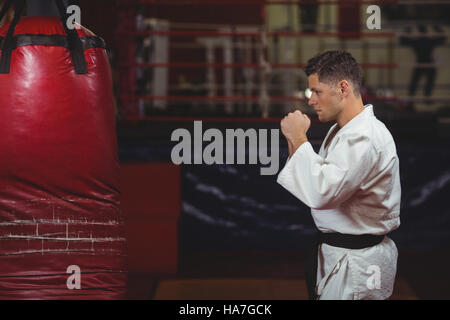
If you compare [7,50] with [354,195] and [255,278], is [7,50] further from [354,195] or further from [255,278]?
[255,278]

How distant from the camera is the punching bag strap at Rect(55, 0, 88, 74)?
1947 mm

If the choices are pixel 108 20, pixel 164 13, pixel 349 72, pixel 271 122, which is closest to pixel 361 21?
pixel 164 13

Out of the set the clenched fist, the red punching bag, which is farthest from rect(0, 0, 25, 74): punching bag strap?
the clenched fist

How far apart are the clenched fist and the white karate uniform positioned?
1.2 inches

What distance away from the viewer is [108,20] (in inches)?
167

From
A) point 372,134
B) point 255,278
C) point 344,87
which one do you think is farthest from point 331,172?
point 255,278

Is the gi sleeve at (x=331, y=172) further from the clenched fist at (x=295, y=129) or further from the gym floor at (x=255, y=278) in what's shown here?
the gym floor at (x=255, y=278)

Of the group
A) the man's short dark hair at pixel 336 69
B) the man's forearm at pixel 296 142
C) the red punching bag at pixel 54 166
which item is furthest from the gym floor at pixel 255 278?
the man's short dark hair at pixel 336 69

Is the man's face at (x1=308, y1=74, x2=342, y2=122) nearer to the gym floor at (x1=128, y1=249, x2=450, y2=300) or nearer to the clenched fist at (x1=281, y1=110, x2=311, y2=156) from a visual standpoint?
the clenched fist at (x1=281, y1=110, x2=311, y2=156)

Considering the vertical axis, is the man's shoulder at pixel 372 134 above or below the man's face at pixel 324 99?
below

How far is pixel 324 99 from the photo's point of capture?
1867mm

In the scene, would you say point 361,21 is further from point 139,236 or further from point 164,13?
point 139,236

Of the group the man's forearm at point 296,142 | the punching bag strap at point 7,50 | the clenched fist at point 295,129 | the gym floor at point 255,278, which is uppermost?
the punching bag strap at point 7,50

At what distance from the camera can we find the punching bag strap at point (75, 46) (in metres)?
1.95
